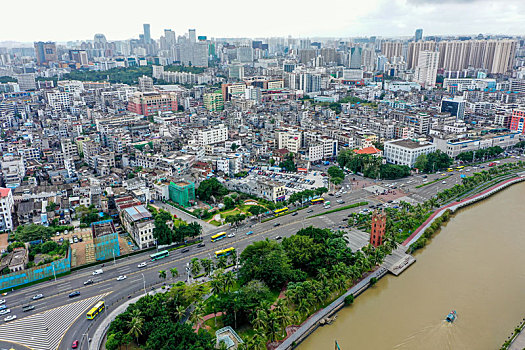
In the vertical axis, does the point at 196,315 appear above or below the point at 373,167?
below

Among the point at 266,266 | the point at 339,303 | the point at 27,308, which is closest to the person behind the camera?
the point at 27,308

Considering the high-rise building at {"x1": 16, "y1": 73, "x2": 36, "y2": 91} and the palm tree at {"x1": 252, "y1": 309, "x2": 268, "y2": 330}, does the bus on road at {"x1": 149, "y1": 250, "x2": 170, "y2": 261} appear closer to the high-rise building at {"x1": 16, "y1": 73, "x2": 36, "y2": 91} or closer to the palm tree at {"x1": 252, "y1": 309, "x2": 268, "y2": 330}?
the palm tree at {"x1": 252, "y1": 309, "x2": 268, "y2": 330}

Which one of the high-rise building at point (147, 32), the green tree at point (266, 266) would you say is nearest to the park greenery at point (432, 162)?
the green tree at point (266, 266)

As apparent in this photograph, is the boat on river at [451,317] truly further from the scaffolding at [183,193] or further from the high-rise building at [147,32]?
the high-rise building at [147,32]

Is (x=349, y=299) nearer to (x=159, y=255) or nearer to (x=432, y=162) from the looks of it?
(x=159, y=255)

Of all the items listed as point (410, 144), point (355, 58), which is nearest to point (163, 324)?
point (410, 144)

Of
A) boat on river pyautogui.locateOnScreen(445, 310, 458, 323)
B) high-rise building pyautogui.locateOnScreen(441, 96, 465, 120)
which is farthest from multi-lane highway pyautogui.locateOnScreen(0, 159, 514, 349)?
high-rise building pyautogui.locateOnScreen(441, 96, 465, 120)

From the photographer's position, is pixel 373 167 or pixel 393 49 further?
pixel 393 49
